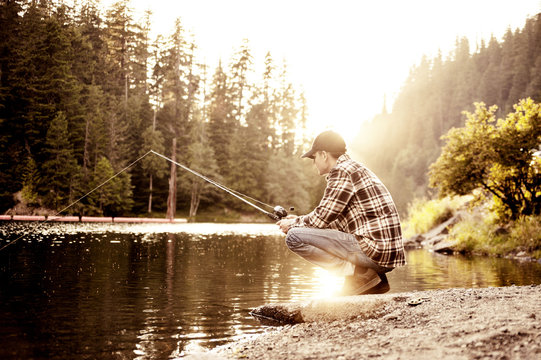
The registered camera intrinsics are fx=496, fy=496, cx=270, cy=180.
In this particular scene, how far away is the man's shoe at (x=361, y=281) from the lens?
5516mm

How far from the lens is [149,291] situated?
7785mm

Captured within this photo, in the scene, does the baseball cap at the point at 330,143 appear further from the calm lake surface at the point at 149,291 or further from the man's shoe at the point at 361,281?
the calm lake surface at the point at 149,291

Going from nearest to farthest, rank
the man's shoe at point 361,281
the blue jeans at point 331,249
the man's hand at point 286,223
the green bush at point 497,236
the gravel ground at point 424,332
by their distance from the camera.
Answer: the gravel ground at point 424,332 → the blue jeans at point 331,249 → the man's shoe at point 361,281 → the man's hand at point 286,223 → the green bush at point 497,236

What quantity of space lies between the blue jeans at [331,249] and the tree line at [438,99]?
241ft

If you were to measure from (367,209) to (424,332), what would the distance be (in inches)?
63.2

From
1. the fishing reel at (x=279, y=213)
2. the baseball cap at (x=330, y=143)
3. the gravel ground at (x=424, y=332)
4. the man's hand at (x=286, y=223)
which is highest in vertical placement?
the baseball cap at (x=330, y=143)

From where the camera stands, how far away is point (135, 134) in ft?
173

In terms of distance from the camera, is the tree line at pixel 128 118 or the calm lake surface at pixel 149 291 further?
the tree line at pixel 128 118

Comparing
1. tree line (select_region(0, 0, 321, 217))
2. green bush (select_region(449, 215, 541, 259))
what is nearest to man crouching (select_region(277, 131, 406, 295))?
green bush (select_region(449, 215, 541, 259))

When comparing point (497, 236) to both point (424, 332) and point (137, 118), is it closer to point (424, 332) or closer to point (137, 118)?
point (424, 332)

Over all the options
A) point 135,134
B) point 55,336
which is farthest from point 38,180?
point 55,336

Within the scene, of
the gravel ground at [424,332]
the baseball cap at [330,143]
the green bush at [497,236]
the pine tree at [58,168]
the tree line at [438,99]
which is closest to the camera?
the gravel ground at [424,332]

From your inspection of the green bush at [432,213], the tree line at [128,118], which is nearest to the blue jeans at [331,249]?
the green bush at [432,213]

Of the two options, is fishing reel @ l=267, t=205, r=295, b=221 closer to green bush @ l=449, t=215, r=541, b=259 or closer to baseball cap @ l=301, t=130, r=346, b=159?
baseball cap @ l=301, t=130, r=346, b=159
